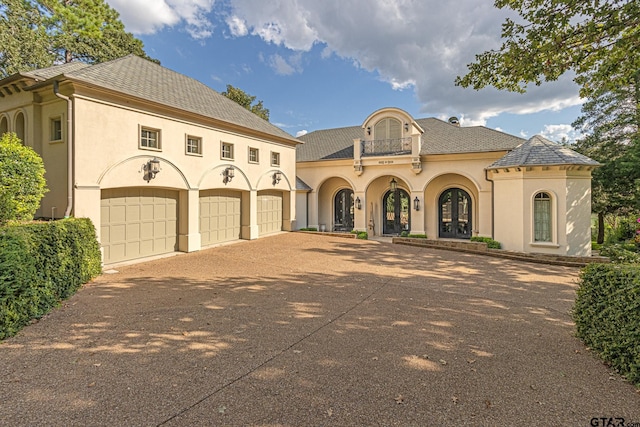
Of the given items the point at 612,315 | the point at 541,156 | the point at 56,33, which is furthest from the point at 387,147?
the point at 56,33

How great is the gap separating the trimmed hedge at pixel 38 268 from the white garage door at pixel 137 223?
7.48ft

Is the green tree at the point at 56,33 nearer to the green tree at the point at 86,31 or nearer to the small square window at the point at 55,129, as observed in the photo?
the green tree at the point at 86,31

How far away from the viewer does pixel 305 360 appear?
4.33 meters

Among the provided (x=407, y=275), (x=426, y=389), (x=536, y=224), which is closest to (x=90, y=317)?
(x=426, y=389)

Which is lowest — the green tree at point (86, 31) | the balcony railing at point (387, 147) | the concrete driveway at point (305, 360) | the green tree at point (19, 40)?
the concrete driveway at point (305, 360)

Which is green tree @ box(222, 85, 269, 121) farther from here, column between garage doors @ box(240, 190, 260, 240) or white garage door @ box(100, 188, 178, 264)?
white garage door @ box(100, 188, 178, 264)

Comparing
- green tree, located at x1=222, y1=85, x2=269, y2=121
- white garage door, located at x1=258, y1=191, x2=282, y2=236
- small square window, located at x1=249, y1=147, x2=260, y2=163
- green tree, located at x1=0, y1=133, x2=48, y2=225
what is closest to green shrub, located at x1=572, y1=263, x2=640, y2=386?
green tree, located at x1=0, y1=133, x2=48, y2=225

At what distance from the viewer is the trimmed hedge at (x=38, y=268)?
197 inches

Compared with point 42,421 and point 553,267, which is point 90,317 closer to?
point 42,421

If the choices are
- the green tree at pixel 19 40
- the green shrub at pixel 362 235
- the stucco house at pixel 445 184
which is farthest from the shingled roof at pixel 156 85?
the green tree at pixel 19 40

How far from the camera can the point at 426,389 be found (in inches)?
145

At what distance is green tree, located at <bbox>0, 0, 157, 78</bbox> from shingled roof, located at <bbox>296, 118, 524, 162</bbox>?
1451cm

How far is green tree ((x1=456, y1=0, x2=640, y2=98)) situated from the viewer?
20.7ft

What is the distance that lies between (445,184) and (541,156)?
5.58 meters
